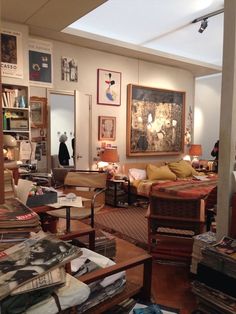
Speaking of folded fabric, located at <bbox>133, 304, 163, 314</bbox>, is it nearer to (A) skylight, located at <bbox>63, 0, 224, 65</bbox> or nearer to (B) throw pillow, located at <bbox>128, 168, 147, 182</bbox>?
(A) skylight, located at <bbox>63, 0, 224, 65</bbox>

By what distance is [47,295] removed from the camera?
0.89 meters

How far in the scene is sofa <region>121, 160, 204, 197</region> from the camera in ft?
18.7

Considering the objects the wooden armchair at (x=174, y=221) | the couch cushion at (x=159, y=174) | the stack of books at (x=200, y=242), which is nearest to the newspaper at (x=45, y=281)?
the stack of books at (x=200, y=242)

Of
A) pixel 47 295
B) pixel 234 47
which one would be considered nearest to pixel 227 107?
pixel 234 47

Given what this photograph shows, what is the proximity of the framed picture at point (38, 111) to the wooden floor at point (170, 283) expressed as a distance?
2660 mm

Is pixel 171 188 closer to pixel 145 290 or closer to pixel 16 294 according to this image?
pixel 145 290

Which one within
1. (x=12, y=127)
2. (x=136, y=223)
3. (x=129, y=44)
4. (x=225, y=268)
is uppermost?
(x=129, y=44)

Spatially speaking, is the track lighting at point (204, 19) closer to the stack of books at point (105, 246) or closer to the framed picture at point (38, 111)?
the framed picture at point (38, 111)

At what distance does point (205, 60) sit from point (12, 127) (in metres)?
5.27

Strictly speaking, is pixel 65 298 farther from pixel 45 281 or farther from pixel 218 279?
pixel 218 279

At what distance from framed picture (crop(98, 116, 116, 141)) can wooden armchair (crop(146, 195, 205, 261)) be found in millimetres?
3068

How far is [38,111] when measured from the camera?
193 inches

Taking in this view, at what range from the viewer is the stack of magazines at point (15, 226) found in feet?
3.78

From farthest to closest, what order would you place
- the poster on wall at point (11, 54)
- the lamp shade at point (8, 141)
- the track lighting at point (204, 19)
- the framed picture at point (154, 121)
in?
the framed picture at point (154, 121) → the track lighting at point (204, 19) → the poster on wall at point (11, 54) → the lamp shade at point (8, 141)
